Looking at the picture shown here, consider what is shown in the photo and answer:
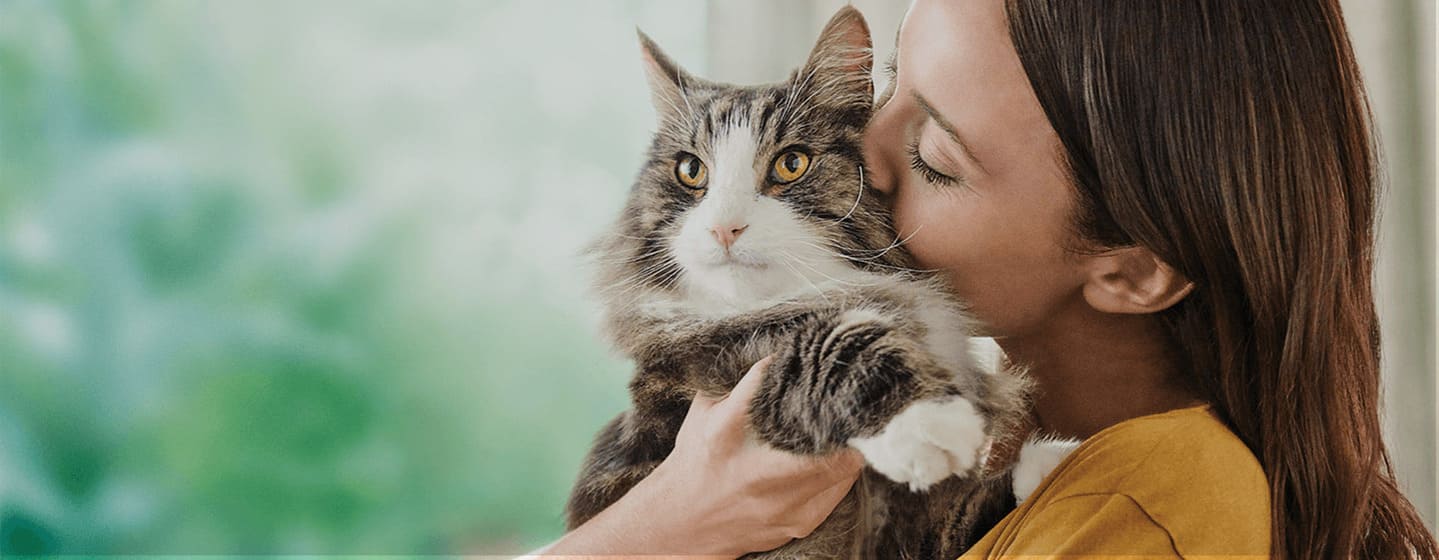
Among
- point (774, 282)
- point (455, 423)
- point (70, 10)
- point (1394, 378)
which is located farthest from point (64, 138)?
point (1394, 378)

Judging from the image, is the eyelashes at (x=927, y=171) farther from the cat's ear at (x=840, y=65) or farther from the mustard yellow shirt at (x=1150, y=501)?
the mustard yellow shirt at (x=1150, y=501)

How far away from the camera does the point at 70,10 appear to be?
5.68ft

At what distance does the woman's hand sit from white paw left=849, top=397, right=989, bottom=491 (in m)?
0.07

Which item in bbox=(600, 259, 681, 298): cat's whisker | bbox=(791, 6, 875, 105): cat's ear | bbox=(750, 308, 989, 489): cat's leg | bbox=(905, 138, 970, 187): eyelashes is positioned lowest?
bbox=(750, 308, 989, 489): cat's leg

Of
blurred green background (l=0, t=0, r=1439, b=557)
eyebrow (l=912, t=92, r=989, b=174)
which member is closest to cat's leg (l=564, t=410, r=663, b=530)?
eyebrow (l=912, t=92, r=989, b=174)

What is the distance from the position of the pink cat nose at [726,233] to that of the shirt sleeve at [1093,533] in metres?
0.40

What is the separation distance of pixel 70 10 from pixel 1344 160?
1915 mm

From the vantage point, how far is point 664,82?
3.99 ft

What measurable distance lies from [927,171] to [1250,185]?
0.31 metres

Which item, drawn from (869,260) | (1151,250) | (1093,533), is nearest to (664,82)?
(869,260)

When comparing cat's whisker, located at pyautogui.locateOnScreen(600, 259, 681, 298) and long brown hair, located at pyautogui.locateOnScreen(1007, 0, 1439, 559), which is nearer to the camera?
long brown hair, located at pyautogui.locateOnScreen(1007, 0, 1439, 559)

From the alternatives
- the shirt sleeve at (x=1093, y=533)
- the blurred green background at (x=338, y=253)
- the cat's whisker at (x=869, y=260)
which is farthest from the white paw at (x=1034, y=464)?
the blurred green background at (x=338, y=253)

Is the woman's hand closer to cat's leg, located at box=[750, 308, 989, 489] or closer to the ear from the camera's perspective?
cat's leg, located at box=[750, 308, 989, 489]

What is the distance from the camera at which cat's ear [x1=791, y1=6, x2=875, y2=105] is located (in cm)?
115
